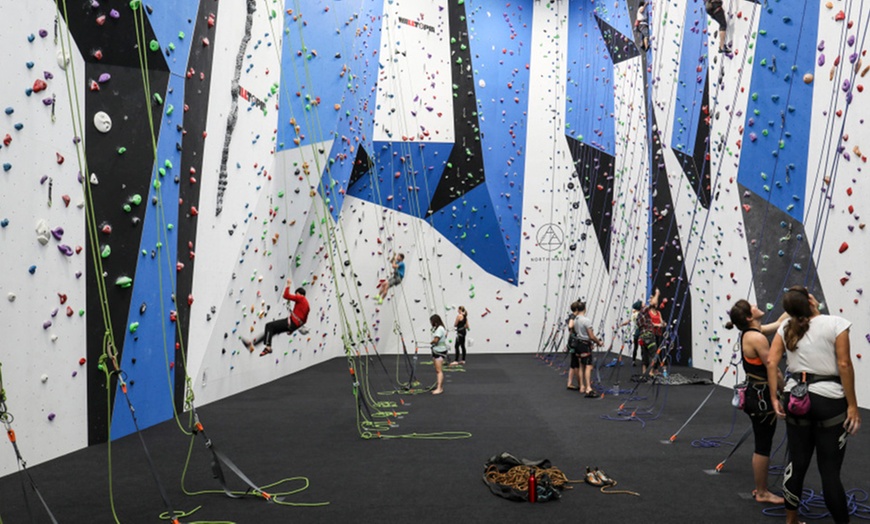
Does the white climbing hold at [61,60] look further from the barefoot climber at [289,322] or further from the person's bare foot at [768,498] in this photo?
the person's bare foot at [768,498]

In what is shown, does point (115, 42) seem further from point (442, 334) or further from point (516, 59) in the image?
point (516, 59)

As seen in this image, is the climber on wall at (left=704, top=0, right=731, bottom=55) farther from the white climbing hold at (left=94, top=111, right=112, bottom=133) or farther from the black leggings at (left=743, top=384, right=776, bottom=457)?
the white climbing hold at (left=94, top=111, right=112, bottom=133)

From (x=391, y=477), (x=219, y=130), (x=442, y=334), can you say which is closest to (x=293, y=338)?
(x=442, y=334)

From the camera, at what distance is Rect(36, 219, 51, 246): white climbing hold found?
3.88 meters

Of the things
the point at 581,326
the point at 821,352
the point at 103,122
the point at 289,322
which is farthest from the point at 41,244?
the point at 581,326

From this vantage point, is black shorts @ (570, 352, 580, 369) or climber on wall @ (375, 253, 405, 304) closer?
black shorts @ (570, 352, 580, 369)

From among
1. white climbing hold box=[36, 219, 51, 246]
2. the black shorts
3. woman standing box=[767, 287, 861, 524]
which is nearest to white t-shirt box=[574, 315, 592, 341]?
the black shorts

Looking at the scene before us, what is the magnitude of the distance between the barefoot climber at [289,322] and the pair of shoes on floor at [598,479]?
2.94 meters

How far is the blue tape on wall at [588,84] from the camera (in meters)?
10.9

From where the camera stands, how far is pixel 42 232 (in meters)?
3.90

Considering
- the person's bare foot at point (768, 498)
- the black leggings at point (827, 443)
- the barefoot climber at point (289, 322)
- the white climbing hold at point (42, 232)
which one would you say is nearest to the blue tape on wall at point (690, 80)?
the barefoot climber at point (289, 322)

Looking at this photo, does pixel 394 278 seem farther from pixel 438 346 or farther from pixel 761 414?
pixel 761 414

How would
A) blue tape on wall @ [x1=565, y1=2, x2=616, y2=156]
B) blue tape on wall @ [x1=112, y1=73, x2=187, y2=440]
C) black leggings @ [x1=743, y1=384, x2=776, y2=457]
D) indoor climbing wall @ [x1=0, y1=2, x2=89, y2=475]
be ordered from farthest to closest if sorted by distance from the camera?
blue tape on wall @ [x1=565, y1=2, x2=616, y2=156] < blue tape on wall @ [x1=112, y1=73, x2=187, y2=440] < indoor climbing wall @ [x1=0, y1=2, x2=89, y2=475] < black leggings @ [x1=743, y1=384, x2=776, y2=457]

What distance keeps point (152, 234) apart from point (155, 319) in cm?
65
